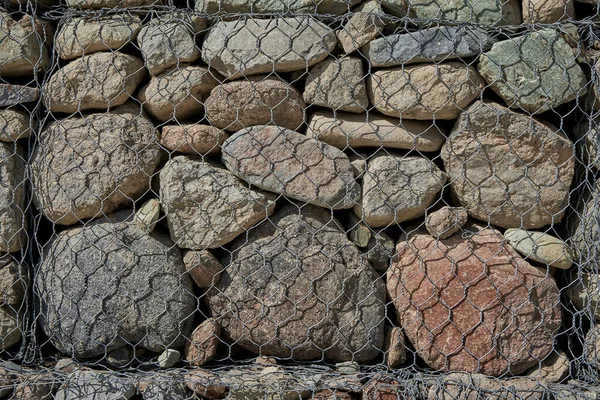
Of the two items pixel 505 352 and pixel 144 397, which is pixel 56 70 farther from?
pixel 505 352

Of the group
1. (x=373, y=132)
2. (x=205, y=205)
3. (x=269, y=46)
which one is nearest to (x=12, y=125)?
(x=205, y=205)

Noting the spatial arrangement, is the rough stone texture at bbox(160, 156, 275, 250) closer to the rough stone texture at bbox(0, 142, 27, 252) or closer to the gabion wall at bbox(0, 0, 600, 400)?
the gabion wall at bbox(0, 0, 600, 400)

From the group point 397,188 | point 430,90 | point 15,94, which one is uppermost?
point 430,90

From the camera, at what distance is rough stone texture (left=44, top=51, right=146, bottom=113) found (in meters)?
1.95

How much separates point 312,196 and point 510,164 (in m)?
0.57

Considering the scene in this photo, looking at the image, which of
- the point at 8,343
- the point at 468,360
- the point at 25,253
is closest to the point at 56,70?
the point at 25,253

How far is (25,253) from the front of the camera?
197 centimetres

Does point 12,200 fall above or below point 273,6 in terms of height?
below

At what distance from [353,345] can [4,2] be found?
4.70 ft

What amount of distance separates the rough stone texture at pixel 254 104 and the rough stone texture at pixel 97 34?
Answer: 1.02 feet

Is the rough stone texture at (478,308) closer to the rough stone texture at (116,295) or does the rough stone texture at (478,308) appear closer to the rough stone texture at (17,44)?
the rough stone texture at (116,295)

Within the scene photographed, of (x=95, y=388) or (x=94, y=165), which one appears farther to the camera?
(x=94, y=165)

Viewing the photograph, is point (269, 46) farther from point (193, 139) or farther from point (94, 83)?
point (94, 83)

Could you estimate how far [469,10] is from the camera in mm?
1942
